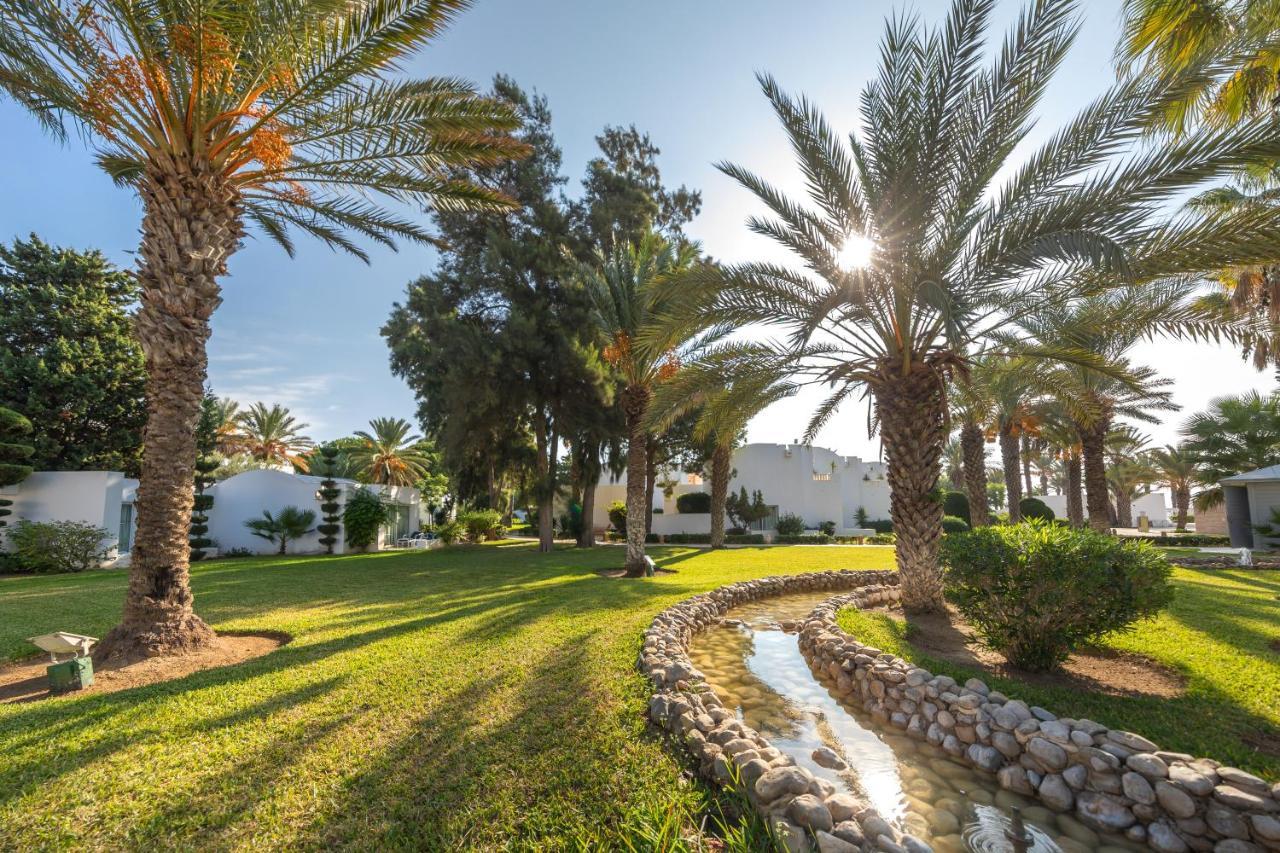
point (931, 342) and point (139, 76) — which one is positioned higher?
point (139, 76)

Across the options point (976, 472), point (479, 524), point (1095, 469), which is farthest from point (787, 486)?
point (479, 524)

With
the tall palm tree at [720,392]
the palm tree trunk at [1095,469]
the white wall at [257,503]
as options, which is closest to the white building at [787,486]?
the white wall at [257,503]

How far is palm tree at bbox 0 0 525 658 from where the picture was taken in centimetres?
575

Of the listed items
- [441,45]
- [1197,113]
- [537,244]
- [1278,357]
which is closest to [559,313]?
[537,244]

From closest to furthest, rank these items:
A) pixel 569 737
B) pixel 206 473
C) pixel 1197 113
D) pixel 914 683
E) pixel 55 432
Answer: pixel 569 737 < pixel 914 683 < pixel 1197 113 < pixel 55 432 < pixel 206 473

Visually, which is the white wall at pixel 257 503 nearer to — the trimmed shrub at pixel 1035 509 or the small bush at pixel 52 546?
A: the small bush at pixel 52 546

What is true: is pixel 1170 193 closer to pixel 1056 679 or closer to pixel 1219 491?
pixel 1056 679

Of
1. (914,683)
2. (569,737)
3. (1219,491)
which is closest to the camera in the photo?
(569,737)

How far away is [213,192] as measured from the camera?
6.41 m

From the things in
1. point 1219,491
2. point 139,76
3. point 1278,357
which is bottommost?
point 1219,491

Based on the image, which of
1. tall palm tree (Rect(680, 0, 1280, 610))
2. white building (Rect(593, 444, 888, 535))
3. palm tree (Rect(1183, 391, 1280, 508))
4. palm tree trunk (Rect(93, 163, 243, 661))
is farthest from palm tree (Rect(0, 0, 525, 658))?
palm tree (Rect(1183, 391, 1280, 508))

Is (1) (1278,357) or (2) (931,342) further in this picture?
(1) (1278,357)

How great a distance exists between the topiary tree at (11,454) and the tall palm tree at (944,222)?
21194mm

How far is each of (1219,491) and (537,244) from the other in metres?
31.2
